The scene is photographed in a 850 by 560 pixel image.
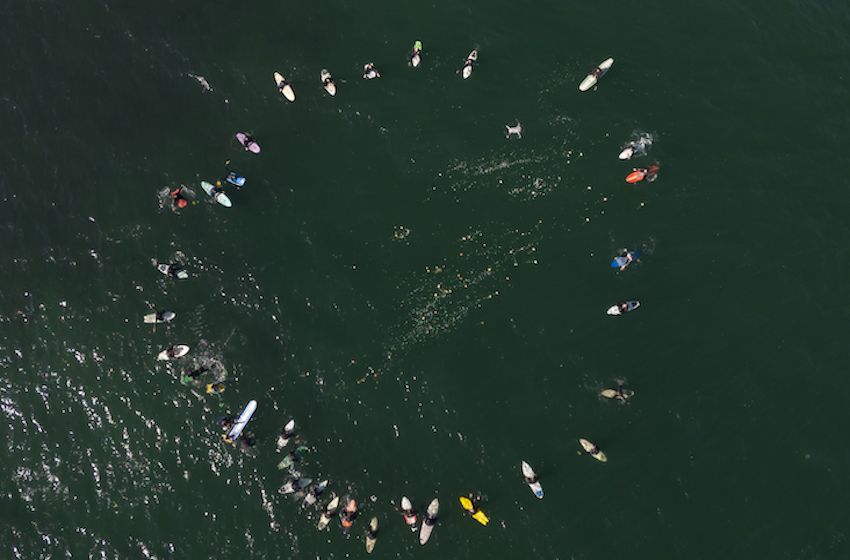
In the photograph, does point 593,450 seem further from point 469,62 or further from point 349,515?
point 469,62

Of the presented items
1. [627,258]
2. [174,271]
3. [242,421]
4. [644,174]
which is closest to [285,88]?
[174,271]

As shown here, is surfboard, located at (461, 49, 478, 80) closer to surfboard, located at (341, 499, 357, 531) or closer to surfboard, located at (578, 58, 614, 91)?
surfboard, located at (578, 58, 614, 91)

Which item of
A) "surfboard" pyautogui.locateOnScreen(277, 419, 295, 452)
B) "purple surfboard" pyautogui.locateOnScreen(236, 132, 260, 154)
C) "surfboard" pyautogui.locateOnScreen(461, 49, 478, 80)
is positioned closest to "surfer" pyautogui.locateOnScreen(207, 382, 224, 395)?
"surfboard" pyautogui.locateOnScreen(277, 419, 295, 452)

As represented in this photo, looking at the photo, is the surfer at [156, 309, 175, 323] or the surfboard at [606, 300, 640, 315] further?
the surfer at [156, 309, 175, 323]

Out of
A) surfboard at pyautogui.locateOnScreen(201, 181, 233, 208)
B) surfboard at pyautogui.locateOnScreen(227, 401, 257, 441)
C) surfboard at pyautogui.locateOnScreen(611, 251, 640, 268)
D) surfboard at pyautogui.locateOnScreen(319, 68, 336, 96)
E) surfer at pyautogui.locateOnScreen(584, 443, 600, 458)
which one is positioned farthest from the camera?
surfboard at pyautogui.locateOnScreen(319, 68, 336, 96)

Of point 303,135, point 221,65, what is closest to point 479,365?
point 303,135

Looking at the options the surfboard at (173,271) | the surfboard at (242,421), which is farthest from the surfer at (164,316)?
the surfboard at (242,421)

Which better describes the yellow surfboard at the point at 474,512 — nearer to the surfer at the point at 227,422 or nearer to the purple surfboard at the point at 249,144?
the surfer at the point at 227,422
